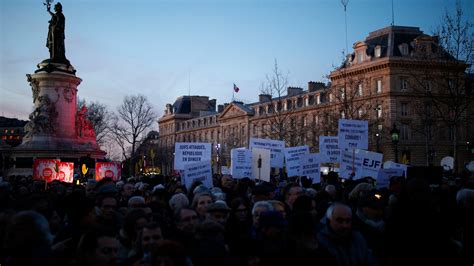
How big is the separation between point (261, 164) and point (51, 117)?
18.1m

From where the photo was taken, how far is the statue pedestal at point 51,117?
29.2m

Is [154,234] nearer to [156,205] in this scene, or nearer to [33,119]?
[156,205]

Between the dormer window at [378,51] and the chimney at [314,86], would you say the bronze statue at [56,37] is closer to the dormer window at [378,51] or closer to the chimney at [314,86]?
the dormer window at [378,51]

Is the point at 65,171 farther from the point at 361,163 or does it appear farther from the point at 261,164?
the point at 361,163

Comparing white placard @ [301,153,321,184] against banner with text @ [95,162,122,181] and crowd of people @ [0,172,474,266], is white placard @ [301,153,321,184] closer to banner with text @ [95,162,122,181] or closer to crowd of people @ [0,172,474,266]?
crowd of people @ [0,172,474,266]

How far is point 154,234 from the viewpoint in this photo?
5.54 metres

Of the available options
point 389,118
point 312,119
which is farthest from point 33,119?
point 312,119

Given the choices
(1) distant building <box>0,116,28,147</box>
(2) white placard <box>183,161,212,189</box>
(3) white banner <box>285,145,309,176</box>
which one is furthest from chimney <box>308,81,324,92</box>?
(1) distant building <box>0,116,28,147</box>

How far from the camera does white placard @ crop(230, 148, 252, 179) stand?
1667 centimetres

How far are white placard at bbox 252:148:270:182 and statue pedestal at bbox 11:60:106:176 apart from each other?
16574 millimetres

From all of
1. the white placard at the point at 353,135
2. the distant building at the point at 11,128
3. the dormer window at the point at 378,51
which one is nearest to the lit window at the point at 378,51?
the dormer window at the point at 378,51

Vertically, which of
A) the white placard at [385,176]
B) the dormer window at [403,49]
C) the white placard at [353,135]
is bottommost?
the white placard at [385,176]

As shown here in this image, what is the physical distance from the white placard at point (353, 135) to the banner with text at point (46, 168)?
470 inches

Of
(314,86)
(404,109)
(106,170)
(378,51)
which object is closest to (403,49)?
(378,51)
